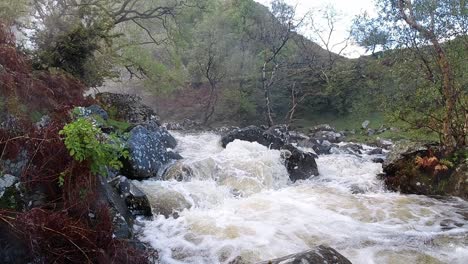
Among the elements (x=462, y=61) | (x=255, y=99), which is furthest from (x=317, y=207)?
(x=255, y=99)

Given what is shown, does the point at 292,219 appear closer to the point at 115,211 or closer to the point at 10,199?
the point at 115,211

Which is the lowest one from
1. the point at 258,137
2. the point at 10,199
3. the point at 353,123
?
the point at 258,137

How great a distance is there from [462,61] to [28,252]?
35.4 ft

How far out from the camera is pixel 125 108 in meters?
15.8

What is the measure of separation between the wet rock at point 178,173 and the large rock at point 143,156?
0.24 meters

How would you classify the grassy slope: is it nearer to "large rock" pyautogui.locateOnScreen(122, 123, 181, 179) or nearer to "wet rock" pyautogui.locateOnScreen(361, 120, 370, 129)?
"wet rock" pyautogui.locateOnScreen(361, 120, 370, 129)

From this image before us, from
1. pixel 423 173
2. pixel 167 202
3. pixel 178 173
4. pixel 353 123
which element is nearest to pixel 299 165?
pixel 423 173

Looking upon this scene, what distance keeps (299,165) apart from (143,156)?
463 centimetres

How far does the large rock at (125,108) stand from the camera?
14688mm

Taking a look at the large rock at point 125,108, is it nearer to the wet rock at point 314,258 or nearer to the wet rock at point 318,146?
the wet rock at point 318,146

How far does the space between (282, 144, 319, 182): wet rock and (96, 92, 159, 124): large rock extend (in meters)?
6.73

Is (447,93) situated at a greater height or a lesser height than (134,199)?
greater

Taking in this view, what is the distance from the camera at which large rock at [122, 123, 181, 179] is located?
28.6 ft

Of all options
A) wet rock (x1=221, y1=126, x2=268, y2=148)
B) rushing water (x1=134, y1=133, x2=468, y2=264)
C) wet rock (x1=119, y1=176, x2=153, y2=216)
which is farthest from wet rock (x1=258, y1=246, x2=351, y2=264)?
wet rock (x1=221, y1=126, x2=268, y2=148)
